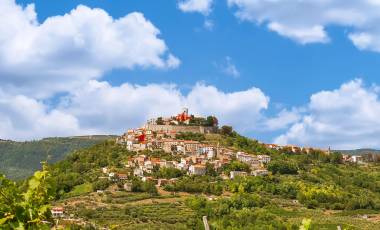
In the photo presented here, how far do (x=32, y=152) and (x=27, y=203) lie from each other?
16259cm

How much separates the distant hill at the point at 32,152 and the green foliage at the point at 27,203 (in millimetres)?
144363

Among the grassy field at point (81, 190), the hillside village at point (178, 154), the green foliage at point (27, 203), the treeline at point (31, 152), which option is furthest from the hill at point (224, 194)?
the treeline at point (31, 152)

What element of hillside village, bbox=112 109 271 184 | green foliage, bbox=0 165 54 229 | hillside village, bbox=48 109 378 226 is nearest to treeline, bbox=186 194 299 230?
hillside village, bbox=48 109 378 226

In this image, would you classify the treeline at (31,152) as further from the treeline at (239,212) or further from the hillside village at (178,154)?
the treeline at (239,212)

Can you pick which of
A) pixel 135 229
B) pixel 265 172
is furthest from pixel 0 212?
pixel 265 172

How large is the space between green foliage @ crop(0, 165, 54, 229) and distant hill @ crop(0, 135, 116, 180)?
474 ft

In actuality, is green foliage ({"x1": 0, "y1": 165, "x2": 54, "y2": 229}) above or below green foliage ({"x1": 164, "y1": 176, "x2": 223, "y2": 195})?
below

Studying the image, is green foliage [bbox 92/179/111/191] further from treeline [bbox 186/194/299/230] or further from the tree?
the tree

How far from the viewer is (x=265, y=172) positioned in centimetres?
8244

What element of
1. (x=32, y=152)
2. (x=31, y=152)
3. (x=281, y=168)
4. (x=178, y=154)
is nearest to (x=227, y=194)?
(x=281, y=168)

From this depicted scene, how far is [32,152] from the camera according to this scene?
6363 inches

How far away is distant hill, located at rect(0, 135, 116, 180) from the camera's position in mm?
153250

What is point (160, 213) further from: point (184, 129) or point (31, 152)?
point (31, 152)

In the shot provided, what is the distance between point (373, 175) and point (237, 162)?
69.5 feet
